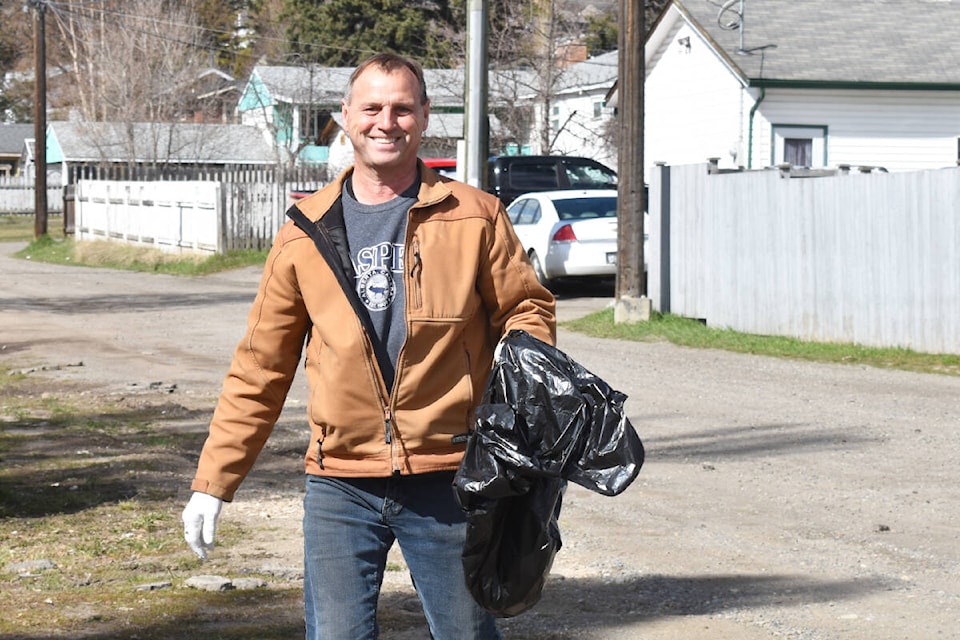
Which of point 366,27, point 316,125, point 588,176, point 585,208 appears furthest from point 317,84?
point 585,208

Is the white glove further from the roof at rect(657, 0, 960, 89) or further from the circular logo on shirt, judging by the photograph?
the roof at rect(657, 0, 960, 89)

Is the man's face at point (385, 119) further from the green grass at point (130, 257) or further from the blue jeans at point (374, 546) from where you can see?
the green grass at point (130, 257)

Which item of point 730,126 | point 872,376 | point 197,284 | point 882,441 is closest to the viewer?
point 882,441

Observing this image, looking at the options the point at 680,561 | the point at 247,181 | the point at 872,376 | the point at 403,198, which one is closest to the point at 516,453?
the point at 403,198

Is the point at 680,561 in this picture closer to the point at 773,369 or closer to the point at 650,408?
the point at 650,408

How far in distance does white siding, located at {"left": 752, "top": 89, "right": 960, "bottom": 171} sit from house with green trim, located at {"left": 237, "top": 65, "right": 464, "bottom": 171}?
23.8m

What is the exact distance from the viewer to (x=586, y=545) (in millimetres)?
6996

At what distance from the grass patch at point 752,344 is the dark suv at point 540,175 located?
24.2 ft

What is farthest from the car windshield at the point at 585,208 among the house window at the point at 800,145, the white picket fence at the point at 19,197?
the white picket fence at the point at 19,197

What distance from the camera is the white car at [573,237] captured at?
66.6 ft

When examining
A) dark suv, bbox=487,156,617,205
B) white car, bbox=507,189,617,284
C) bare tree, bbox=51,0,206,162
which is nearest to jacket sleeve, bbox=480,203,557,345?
white car, bbox=507,189,617,284

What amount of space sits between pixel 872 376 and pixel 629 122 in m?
5.18

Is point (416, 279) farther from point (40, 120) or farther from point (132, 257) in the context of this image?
point (40, 120)

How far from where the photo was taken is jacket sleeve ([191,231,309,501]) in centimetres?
369
